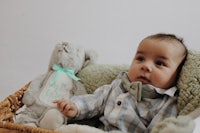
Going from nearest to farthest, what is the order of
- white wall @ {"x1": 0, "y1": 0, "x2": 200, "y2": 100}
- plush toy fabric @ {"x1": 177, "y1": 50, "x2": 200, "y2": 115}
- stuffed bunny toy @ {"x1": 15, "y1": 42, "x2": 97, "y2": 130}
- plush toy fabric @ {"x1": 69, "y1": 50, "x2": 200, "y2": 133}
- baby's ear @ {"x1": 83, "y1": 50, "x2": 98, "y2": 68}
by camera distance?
plush toy fabric @ {"x1": 69, "y1": 50, "x2": 200, "y2": 133} → plush toy fabric @ {"x1": 177, "y1": 50, "x2": 200, "y2": 115} → stuffed bunny toy @ {"x1": 15, "y1": 42, "x2": 97, "y2": 130} → baby's ear @ {"x1": 83, "y1": 50, "x2": 98, "y2": 68} → white wall @ {"x1": 0, "y1": 0, "x2": 200, "y2": 100}

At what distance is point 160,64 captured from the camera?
0.95 meters

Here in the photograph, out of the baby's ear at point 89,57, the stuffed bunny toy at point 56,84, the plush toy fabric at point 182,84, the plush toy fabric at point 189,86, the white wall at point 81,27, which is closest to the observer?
the plush toy fabric at point 182,84

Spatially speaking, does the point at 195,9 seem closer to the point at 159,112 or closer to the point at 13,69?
the point at 159,112

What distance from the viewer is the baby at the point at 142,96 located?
2.93 feet

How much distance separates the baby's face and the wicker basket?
337 millimetres

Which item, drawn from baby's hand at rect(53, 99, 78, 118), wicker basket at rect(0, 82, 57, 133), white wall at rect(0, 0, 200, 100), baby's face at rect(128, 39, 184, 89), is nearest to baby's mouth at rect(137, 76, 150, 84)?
baby's face at rect(128, 39, 184, 89)

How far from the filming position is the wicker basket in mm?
688

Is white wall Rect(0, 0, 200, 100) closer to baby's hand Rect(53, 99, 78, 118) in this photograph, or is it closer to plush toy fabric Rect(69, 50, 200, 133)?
plush toy fabric Rect(69, 50, 200, 133)

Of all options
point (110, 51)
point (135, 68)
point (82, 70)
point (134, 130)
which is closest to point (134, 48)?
point (110, 51)

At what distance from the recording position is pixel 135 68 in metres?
0.96

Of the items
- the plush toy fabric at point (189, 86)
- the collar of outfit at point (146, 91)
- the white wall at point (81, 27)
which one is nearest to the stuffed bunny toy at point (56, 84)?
the collar of outfit at point (146, 91)

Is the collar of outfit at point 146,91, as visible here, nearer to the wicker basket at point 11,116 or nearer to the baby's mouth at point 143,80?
the baby's mouth at point 143,80

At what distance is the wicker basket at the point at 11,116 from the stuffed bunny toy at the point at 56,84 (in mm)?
33

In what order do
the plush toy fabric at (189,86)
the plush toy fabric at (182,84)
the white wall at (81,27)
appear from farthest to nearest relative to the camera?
the white wall at (81,27) < the plush toy fabric at (189,86) < the plush toy fabric at (182,84)
